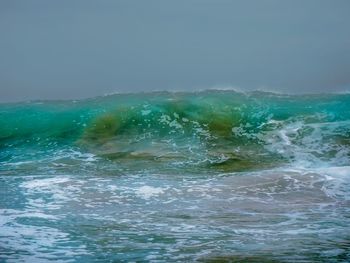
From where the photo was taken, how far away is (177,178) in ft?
25.5

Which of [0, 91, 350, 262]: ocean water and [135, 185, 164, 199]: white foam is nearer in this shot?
[0, 91, 350, 262]: ocean water

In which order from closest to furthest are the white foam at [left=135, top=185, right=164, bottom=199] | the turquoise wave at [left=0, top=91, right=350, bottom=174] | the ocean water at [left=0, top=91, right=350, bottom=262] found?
the ocean water at [left=0, top=91, right=350, bottom=262], the white foam at [left=135, top=185, right=164, bottom=199], the turquoise wave at [left=0, top=91, right=350, bottom=174]

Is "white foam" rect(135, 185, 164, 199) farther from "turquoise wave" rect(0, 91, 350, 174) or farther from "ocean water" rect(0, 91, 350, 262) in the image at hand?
"turquoise wave" rect(0, 91, 350, 174)

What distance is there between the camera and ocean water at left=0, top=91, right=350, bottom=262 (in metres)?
3.93

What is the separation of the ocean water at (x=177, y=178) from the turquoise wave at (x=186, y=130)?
0.04 metres

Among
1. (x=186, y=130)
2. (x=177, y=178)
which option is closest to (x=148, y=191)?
(x=177, y=178)

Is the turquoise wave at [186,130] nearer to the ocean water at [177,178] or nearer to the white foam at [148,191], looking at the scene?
the ocean water at [177,178]

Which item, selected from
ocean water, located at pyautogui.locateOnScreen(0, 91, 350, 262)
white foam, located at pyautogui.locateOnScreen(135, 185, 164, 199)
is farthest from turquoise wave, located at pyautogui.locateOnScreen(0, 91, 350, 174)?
white foam, located at pyautogui.locateOnScreen(135, 185, 164, 199)

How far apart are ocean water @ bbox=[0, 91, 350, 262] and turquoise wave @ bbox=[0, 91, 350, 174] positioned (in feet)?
0.12

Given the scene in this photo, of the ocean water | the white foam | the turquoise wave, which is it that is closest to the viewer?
the ocean water

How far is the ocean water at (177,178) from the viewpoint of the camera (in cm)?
393

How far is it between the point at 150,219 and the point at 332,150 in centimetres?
671

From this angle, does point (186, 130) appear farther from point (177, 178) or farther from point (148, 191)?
point (148, 191)

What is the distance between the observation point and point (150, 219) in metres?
5.01
